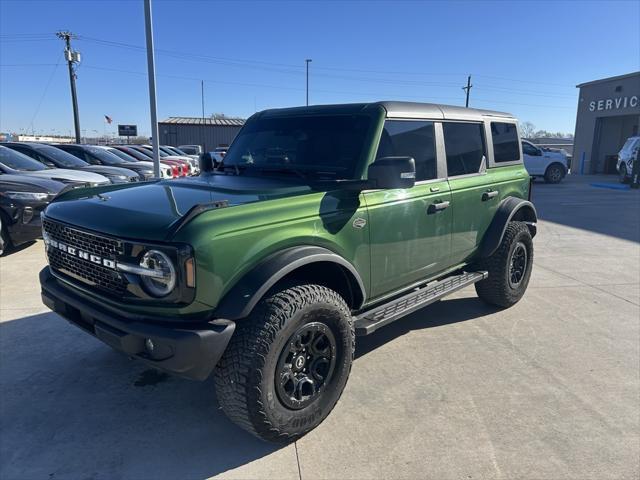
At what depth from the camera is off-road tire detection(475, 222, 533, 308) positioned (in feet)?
15.4

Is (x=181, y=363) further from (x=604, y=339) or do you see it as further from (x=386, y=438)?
(x=604, y=339)

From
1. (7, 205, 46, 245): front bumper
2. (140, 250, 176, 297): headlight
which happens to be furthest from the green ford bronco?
(7, 205, 46, 245): front bumper

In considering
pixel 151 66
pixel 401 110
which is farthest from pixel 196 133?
pixel 401 110

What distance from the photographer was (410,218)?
3496mm

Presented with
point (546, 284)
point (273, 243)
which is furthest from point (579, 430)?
point (546, 284)

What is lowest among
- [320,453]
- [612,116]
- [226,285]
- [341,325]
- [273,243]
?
[320,453]

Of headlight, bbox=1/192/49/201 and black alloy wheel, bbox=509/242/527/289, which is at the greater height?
headlight, bbox=1/192/49/201

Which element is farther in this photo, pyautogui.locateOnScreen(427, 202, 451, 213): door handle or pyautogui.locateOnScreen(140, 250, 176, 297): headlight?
pyautogui.locateOnScreen(427, 202, 451, 213): door handle

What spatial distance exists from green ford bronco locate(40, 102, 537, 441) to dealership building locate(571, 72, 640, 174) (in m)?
27.8

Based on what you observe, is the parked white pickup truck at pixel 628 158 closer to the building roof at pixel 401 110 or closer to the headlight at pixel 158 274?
the building roof at pixel 401 110

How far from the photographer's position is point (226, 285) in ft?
7.86

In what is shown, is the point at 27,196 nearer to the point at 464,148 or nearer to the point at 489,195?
the point at 464,148

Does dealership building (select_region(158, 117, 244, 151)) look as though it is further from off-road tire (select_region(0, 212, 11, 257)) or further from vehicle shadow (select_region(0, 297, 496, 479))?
vehicle shadow (select_region(0, 297, 496, 479))

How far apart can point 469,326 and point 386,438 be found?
2063 millimetres
